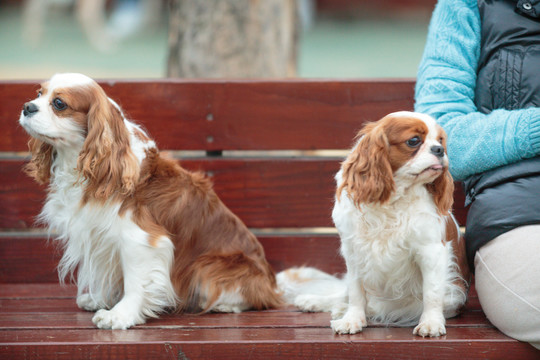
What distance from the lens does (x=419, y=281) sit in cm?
283

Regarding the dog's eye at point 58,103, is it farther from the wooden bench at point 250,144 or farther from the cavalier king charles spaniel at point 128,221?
the wooden bench at point 250,144

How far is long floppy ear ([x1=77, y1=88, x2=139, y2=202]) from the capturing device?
284cm

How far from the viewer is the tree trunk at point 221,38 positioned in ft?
16.1

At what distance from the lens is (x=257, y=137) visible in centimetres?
368

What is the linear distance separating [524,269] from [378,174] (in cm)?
62

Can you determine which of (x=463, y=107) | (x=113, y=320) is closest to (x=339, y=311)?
(x=113, y=320)

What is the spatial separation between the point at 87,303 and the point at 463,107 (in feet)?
5.82

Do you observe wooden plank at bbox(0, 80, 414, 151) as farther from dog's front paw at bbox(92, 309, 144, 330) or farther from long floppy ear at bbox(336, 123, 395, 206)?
dog's front paw at bbox(92, 309, 144, 330)

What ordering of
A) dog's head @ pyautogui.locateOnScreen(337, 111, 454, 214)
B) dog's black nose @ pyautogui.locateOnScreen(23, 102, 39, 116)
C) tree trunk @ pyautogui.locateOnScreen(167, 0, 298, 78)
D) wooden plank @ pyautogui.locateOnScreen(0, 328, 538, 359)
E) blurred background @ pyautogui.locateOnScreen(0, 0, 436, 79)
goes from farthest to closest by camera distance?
blurred background @ pyautogui.locateOnScreen(0, 0, 436, 79)
tree trunk @ pyautogui.locateOnScreen(167, 0, 298, 78)
dog's black nose @ pyautogui.locateOnScreen(23, 102, 39, 116)
dog's head @ pyautogui.locateOnScreen(337, 111, 454, 214)
wooden plank @ pyautogui.locateOnScreen(0, 328, 538, 359)

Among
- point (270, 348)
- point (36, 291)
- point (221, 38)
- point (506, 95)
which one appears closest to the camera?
point (270, 348)

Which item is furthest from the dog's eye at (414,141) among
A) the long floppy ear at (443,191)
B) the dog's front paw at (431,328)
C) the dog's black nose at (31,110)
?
the dog's black nose at (31,110)

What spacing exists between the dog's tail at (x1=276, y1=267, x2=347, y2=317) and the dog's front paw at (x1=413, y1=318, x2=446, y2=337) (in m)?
0.38

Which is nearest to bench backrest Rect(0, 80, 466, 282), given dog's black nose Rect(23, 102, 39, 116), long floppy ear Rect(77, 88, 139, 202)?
long floppy ear Rect(77, 88, 139, 202)

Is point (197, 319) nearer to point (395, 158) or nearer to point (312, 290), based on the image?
point (312, 290)
